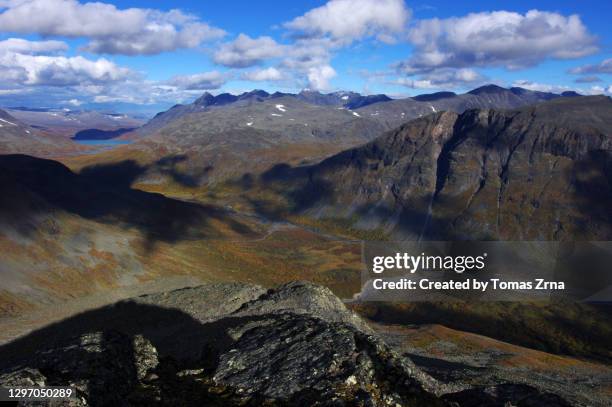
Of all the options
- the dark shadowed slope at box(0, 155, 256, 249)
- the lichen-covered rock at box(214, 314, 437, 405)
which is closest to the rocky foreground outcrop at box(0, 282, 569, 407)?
the lichen-covered rock at box(214, 314, 437, 405)

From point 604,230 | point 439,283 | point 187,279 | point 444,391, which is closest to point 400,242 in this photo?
point 439,283

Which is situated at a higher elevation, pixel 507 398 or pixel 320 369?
pixel 320 369

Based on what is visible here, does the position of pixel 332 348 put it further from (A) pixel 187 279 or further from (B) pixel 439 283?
(B) pixel 439 283

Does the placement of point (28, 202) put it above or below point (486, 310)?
above

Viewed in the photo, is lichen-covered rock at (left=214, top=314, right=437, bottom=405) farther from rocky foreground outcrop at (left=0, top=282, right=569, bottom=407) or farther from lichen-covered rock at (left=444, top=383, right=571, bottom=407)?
lichen-covered rock at (left=444, top=383, right=571, bottom=407)

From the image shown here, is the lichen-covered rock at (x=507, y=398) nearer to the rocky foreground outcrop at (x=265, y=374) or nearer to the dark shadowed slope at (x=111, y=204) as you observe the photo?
the rocky foreground outcrop at (x=265, y=374)

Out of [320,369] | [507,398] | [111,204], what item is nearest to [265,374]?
[320,369]

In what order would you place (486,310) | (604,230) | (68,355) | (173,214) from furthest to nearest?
(604,230)
(173,214)
(486,310)
(68,355)

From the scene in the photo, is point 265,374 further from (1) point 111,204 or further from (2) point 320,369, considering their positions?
(1) point 111,204

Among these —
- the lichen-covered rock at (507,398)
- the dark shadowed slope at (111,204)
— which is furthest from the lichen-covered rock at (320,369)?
the dark shadowed slope at (111,204)

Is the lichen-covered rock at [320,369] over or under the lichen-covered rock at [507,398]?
over

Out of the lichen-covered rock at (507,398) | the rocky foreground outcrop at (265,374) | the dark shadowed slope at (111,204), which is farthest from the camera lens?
the dark shadowed slope at (111,204)
